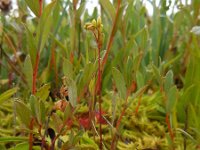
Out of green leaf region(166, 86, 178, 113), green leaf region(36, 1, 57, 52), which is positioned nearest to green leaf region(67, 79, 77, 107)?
green leaf region(36, 1, 57, 52)

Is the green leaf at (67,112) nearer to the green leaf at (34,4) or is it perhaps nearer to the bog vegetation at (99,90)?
the bog vegetation at (99,90)

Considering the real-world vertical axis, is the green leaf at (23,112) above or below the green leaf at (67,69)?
A: below

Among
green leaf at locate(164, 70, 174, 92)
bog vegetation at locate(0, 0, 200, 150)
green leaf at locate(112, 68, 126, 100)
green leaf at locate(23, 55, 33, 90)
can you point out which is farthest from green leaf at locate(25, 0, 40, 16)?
green leaf at locate(164, 70, 174, 92)

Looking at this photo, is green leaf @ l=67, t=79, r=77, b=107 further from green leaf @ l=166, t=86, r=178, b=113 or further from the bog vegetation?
green leaf @ l=166, t=86, r=178, b=113

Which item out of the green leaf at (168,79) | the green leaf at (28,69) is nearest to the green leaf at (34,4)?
the green leaf at (28,69)

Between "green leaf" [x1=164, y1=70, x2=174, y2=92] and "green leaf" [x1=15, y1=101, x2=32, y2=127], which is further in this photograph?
"green leaf" [x1=164, y1=70, x2=174, y2=92]

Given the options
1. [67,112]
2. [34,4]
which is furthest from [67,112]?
[34,4]

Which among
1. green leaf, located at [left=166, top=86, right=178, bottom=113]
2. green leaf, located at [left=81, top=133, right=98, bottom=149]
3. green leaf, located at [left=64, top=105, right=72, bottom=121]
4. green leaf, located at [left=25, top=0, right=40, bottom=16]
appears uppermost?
green leaf, located at [left=25, top=0, right=40, bottom=16]

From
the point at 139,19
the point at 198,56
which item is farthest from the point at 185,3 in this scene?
the point at 198,56

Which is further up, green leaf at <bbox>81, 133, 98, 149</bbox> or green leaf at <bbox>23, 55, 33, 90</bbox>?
green leaf at <bbox>23, 55, 33, 90</bbox>

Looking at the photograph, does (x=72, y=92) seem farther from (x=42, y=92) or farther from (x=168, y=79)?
(x=168, y=79)
